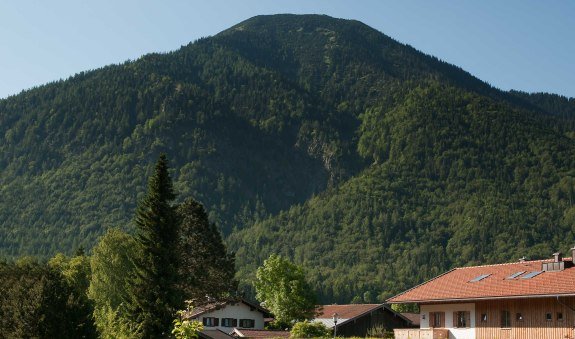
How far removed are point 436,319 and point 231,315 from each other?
111ft

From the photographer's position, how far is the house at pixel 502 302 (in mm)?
50312

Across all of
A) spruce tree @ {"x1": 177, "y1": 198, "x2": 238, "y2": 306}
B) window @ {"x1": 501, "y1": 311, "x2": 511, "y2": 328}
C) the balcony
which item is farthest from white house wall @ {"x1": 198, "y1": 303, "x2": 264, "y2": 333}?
window @ {"x1": 501, "y1": 311, "x2": 511, "y2": 328}

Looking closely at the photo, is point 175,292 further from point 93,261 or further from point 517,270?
point 93,261

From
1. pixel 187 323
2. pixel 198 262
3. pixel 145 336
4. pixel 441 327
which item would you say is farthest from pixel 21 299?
pixel 187 323

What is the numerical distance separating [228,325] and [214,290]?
851 cm

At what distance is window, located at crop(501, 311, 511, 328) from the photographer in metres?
53.5

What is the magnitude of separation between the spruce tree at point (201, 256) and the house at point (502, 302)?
77.7 feet

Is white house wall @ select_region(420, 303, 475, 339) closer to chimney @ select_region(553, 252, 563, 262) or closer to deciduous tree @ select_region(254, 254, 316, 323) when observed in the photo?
chimney @ select_region(553, 252, 563, 262)

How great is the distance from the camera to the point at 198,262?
79.2 m

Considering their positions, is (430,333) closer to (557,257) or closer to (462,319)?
(462,319)

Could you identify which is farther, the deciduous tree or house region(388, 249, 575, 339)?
the deciduous tree

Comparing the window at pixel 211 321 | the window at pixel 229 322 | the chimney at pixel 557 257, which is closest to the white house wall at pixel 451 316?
the chimney at pixel 557 257

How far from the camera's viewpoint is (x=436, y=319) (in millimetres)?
59781

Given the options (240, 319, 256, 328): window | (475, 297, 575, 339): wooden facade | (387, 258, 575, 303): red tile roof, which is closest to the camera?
(475, 297, 575, 339): wooden facade
